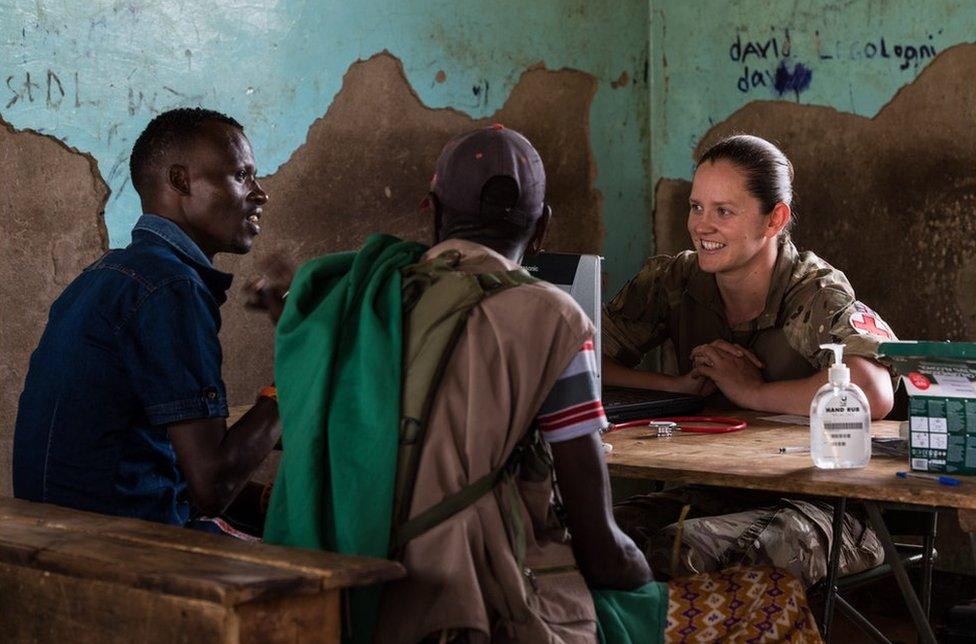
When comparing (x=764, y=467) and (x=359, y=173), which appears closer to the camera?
(x=764, y=467)

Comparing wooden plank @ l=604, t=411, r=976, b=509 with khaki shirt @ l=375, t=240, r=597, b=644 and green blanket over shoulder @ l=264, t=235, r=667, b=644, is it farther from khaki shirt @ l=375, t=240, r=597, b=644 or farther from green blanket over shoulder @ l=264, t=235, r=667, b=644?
khaki shirt @ l=375, t=240, r=597, b=644

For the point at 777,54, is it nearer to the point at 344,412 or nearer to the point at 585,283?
the point at 585,283

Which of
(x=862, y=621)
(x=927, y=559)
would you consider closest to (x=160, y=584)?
(x=862, y=621)

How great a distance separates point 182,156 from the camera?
2742 millimetres

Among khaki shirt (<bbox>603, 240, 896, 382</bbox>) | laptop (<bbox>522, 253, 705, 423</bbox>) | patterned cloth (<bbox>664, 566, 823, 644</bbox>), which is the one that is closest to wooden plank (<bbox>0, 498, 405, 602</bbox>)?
patterned cloth (<bbox>664, 566, 823, 644</bbox>)

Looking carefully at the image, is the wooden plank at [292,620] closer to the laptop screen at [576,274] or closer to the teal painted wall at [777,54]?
the laptop screen at [576,274]

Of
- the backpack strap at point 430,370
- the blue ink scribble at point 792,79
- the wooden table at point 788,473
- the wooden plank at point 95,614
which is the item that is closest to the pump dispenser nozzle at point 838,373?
the wooden table at point 788,473

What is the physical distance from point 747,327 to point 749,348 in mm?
60

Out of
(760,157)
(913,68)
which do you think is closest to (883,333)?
(760,157)

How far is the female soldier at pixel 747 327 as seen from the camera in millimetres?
3092

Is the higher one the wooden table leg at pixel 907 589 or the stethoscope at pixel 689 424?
the stethoscope at pixel 689 424

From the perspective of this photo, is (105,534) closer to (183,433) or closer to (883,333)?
(183,433)

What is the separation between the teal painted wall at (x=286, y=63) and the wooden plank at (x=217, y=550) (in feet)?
4.60

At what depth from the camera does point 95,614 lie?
6.33 feet
